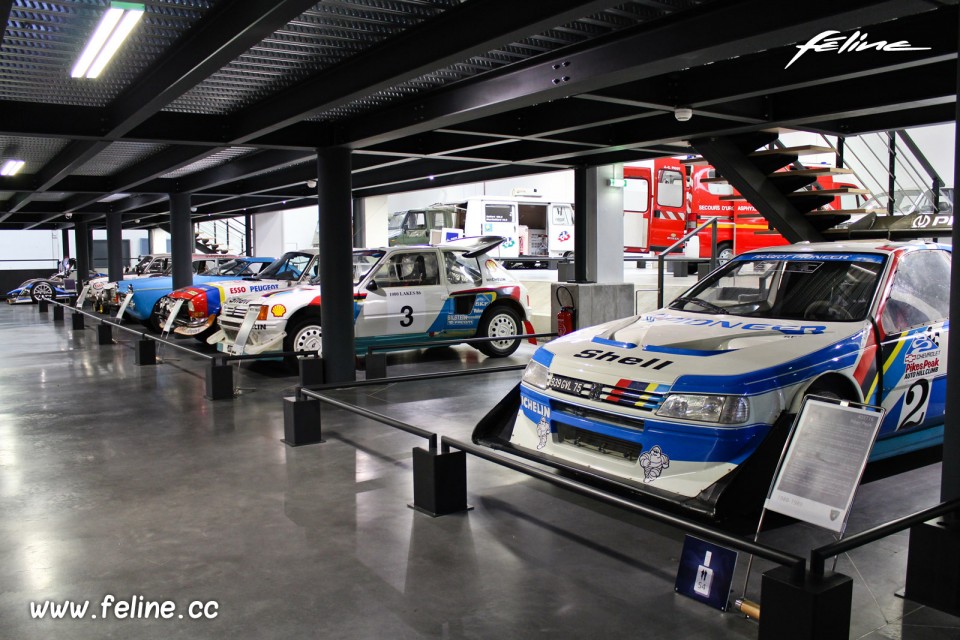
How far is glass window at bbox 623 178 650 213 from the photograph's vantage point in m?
22.0

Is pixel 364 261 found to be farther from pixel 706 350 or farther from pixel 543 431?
pixel 706 350

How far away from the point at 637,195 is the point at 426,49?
56.2ft

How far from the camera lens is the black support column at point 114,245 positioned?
22688 millimetres

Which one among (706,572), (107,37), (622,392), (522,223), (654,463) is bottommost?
(706,572)

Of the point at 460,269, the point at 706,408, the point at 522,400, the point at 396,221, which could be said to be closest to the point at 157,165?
the point at 460,269

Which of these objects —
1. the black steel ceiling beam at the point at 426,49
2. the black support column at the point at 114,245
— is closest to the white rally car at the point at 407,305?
the black steel ceiling beam at the point at 426,49

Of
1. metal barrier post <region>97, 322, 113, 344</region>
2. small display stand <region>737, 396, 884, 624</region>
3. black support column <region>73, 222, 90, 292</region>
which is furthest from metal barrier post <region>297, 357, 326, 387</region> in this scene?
black support column <region>73, 222, 90, 292</region>

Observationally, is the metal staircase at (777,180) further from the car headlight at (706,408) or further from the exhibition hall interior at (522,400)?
the car headlight at (706,408)

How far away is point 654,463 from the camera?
4574 millimetres

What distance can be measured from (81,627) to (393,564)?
1.56 metres

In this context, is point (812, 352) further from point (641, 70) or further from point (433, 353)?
point (433, 353)

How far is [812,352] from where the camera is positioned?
4.84 m

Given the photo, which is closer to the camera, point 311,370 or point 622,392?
point 622,392

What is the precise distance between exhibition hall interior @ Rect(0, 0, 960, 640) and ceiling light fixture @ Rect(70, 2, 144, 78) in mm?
37
